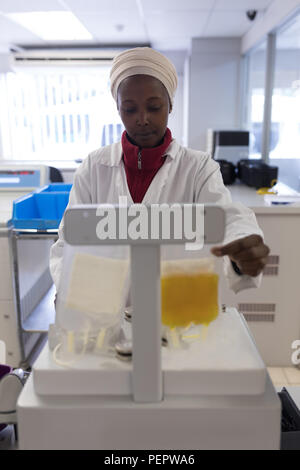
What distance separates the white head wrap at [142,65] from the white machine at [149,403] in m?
0.76

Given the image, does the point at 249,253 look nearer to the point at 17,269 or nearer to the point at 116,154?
the point at 116,154

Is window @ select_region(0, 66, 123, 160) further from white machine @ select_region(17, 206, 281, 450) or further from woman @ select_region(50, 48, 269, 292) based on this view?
white machine @ select_region(17, 206, 281, 450)

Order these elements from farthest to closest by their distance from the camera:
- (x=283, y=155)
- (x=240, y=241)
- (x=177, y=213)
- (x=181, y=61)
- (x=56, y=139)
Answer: (x=56, y=139), (x=181, y=61), (x=283, y=155), (x=240, y=241), (x=177, y=213)

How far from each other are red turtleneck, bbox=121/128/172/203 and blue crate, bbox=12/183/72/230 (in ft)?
3.69

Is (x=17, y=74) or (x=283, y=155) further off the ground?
(x=17, y=74)

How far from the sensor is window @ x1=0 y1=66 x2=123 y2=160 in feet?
20.1

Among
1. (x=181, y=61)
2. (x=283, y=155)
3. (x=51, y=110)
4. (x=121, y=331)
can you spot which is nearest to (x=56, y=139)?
(x=51, y=110)

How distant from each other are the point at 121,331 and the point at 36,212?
2.04 metres

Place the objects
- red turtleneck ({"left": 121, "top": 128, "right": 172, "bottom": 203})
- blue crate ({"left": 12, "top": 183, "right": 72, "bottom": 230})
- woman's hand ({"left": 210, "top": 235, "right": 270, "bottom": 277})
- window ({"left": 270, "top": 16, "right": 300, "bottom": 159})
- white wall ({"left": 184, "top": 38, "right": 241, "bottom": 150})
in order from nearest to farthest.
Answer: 1. woman's hand ({"left": 210, "top": 235, "right": 270, "bottom": 277})
2. red turtleneck ({"left": 121, "top": 128, "right": 172, "bottom": 203})
3. blue crate ({"left": 12, "top": 183, "right": 72, "bottom": 230})
4. window ({"left": 270, "top": 16, "right": 300, "bottom": 159})
5. white wall ({"left": 184, "top": 38, "right": 241, "bottom": 150})

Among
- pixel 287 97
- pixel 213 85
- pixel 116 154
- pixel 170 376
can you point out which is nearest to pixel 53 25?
pixel 213 85

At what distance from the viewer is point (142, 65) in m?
1.08

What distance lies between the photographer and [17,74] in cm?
605

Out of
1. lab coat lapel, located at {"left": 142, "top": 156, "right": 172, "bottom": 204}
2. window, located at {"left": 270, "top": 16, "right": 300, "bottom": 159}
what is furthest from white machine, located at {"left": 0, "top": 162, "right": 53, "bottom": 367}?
window, located at {"left": 270, "top": 16, "right": 300, "bottom": 159}
